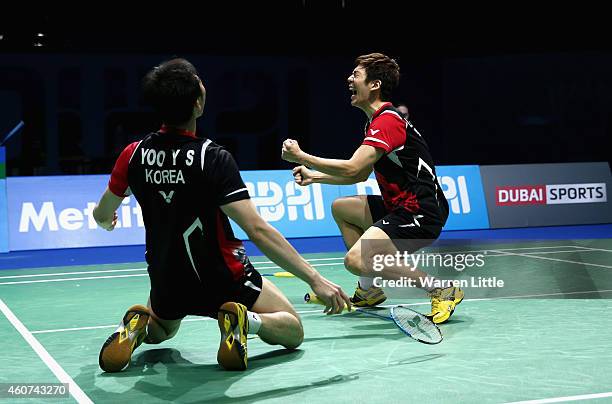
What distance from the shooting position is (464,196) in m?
11.1

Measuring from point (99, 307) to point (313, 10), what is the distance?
34.1 ft

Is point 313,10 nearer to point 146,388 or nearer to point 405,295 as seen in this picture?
point 405,295

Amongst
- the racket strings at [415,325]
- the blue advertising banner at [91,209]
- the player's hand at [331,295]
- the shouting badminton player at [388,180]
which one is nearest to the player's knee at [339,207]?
the shouting badminton player at [388,180]

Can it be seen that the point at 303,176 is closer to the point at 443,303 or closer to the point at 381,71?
the point at 381,71

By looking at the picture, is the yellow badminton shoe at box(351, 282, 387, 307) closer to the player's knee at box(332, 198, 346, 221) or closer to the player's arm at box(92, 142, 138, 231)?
the player's knee at box(332, 198, 346, 221)

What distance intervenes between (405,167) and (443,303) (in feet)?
2.72

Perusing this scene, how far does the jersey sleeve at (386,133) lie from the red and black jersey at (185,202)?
54.1 inches

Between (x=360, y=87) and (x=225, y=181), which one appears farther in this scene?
(x=360, y=87)

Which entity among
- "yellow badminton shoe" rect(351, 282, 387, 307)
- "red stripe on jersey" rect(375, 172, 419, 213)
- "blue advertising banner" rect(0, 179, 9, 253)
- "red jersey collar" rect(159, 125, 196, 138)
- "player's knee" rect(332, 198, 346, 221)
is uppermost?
"red jersey collar" rect(159, 125, 196, 138)

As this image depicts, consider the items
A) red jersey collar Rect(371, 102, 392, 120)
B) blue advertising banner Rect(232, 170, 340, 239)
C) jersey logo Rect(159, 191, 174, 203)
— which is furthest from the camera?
blue advertising banner Rect(232, 170, 340, 239)

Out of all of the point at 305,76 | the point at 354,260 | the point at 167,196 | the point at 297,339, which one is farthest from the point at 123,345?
the point at 305,76

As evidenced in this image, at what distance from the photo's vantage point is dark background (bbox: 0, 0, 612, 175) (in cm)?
1471

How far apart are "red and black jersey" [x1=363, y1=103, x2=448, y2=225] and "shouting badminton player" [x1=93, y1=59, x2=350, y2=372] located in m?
1.36

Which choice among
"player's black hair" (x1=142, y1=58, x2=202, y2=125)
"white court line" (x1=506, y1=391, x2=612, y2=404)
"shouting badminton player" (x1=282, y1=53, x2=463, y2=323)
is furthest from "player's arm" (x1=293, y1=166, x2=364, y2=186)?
"white court line" (x1=506, y1=391, x2=612, y2=404)
